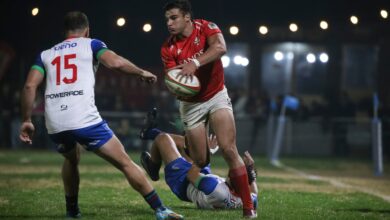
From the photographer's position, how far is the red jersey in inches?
362

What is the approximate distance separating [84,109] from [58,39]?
62.0 feet

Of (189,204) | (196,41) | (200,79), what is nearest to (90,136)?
(200,79)

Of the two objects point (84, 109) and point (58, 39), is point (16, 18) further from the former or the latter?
point (84, 109)

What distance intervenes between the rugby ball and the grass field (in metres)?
1.37

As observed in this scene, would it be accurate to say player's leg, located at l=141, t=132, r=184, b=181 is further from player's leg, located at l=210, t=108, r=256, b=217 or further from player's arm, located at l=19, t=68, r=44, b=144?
player's arm, located at l=19, t=68, r=44, b=144

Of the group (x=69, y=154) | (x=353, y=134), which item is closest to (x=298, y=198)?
(x=69, y=154)

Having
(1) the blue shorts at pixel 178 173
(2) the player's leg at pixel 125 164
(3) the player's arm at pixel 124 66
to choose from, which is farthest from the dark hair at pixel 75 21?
(1) the blue shorts at pixel 178 173

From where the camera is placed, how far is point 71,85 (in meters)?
7.96

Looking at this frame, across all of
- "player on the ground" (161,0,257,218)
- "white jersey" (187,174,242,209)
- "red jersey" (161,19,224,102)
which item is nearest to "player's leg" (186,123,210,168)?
"player on the ground" (161,0,257,218)

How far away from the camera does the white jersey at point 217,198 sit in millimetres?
9281

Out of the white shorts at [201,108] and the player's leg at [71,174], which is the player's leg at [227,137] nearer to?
the white shorts at [201,108]

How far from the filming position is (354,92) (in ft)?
101

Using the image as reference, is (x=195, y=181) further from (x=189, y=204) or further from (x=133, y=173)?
(x=133, y=173)

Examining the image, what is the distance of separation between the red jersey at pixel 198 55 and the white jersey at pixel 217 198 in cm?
98
